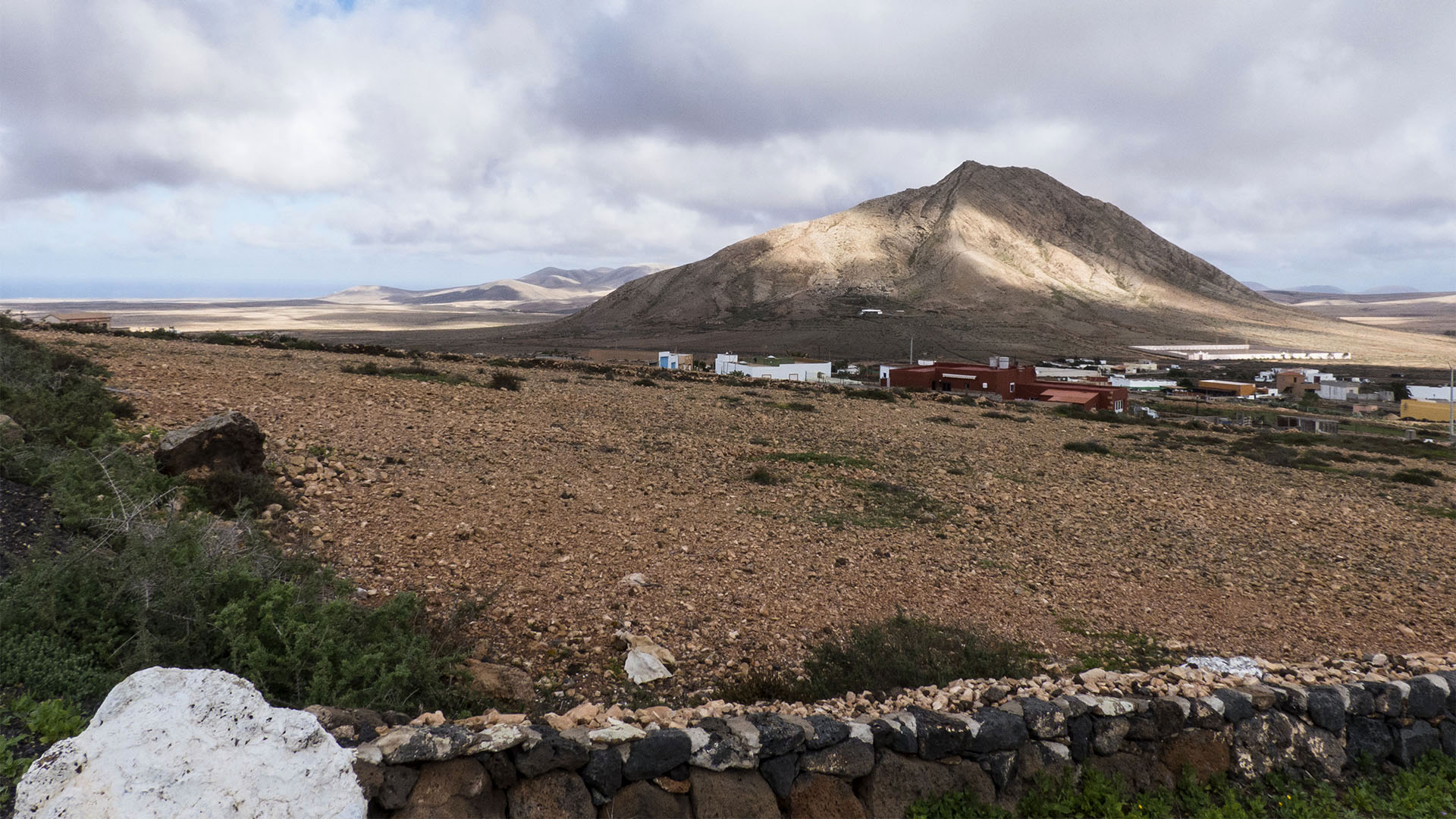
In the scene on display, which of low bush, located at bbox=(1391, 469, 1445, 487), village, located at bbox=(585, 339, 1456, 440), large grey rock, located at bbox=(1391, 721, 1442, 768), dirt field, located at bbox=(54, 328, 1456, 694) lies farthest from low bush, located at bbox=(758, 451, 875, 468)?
village, located at bbox=(585, 339, 1456, 440)

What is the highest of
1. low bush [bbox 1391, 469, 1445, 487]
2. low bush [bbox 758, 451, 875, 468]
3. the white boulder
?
the white boulder

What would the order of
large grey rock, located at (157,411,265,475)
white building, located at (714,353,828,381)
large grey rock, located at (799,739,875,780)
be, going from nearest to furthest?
large grey rock, located at (799,739,875,780)
large grey rock, located at (157,411,265,475)
white building, located at (714,353,828,381)

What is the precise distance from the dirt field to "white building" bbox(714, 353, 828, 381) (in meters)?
39.0

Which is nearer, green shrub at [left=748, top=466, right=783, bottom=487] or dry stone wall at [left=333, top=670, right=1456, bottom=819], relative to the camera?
dry stone wall at [left=333, top=670, right=1456, bottom=819]

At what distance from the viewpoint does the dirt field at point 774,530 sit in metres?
7.50

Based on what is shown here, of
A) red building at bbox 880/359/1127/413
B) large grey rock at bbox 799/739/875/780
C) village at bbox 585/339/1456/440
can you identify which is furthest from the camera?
village at bbox 585/339/1456/440

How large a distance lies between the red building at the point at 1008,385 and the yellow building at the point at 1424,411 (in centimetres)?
2858

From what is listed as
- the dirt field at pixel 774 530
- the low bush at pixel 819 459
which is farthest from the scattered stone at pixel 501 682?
the low bush at pixel 819 459

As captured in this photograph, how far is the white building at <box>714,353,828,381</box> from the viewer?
58.5 m

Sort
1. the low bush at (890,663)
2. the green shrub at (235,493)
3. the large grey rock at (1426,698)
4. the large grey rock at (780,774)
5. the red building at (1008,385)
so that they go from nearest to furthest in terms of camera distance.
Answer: the large grey rock at (780,774), the large grey rock at (1426,698), the low bush at (890,663), the green shrub at (235,493), the red building at (1008,385)

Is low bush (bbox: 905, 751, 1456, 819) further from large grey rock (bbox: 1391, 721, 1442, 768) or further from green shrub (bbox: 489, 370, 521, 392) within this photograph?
green shrub (bbox: 489, 370, 521, 392)

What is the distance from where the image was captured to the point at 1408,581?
418 inches

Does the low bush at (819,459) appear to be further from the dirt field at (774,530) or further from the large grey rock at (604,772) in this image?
the large grey rock at (604,772)

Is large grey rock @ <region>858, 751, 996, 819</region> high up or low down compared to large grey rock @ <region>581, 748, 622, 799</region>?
down
